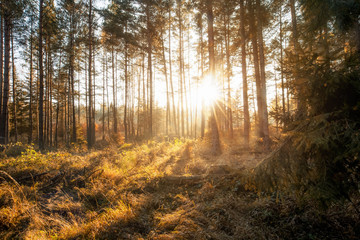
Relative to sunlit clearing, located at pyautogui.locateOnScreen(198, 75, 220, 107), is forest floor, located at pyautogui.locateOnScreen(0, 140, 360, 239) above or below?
below

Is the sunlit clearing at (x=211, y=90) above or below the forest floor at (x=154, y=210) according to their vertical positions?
above

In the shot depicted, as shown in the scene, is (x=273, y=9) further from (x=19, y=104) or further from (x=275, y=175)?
(x=19, y=104)

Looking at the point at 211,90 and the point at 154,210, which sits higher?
the point at 211,90

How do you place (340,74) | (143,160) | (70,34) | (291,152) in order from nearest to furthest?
(340,74) < (291,152) < (143,160) < (70,34)

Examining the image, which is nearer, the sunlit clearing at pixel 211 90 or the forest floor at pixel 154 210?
the forest floor at pixel 154 210

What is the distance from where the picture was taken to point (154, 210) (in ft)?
10.3

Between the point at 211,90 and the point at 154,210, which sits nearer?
the point at 154,210

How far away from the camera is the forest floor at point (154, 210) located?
2.18 meters

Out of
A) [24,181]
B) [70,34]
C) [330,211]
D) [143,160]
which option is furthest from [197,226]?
[70,34]

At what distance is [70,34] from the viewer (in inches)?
558

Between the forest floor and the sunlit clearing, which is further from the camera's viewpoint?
the sunlit clearing

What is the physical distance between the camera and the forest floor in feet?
7.16

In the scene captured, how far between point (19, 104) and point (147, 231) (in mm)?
26192

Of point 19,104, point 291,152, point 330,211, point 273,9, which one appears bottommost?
point 330,211
